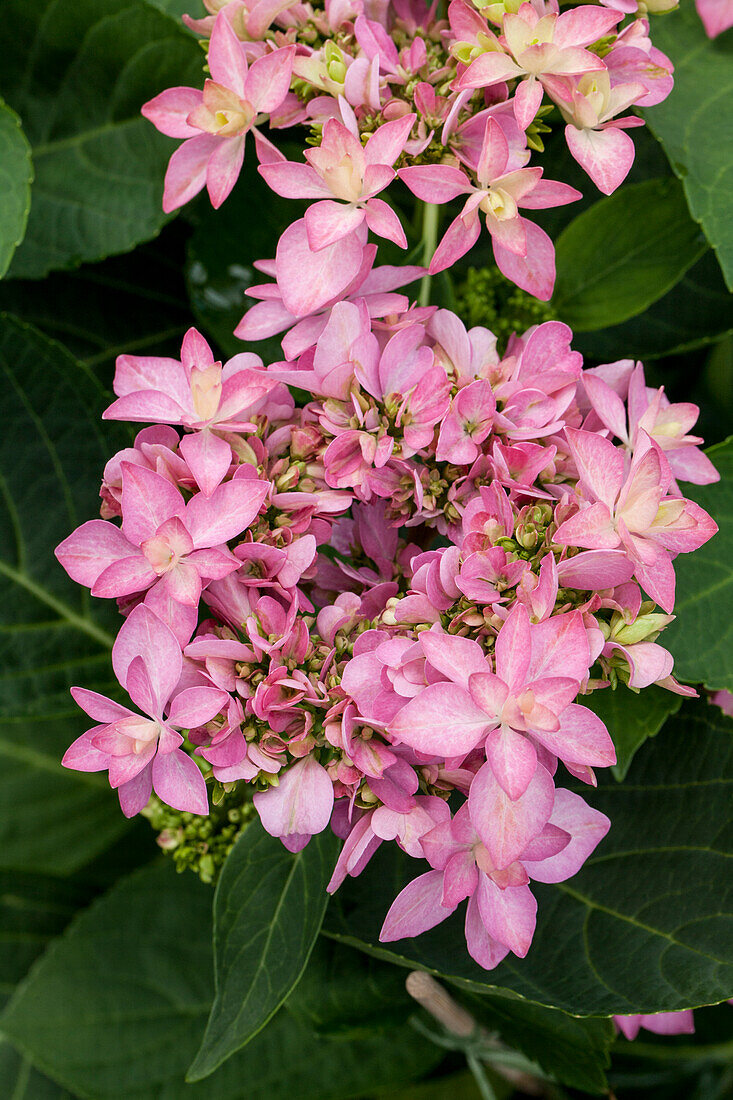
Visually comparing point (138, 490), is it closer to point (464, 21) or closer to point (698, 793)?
point (464, 21)

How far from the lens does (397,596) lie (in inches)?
17.0

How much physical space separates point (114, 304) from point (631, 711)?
19.6 inches

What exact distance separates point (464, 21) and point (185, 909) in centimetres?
66

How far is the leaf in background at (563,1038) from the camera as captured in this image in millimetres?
533

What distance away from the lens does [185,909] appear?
0.76 meters

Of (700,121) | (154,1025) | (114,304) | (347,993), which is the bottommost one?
(154,1025)

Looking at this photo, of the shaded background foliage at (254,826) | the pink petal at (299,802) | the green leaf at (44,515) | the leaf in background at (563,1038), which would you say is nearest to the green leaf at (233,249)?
the shaded background foliage at (254,826)

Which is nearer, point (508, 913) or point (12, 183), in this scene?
point (508, 913)

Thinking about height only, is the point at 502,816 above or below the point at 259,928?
above

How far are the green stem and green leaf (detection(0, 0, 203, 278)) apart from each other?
174 millimetres

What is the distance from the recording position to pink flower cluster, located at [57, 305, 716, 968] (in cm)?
Result: 35

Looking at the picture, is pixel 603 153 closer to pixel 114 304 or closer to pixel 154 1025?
pixel 114 304

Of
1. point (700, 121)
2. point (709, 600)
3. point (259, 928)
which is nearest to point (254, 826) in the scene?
point (259, 928)

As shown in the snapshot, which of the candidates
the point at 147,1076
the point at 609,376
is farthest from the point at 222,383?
the point at 147,1076
